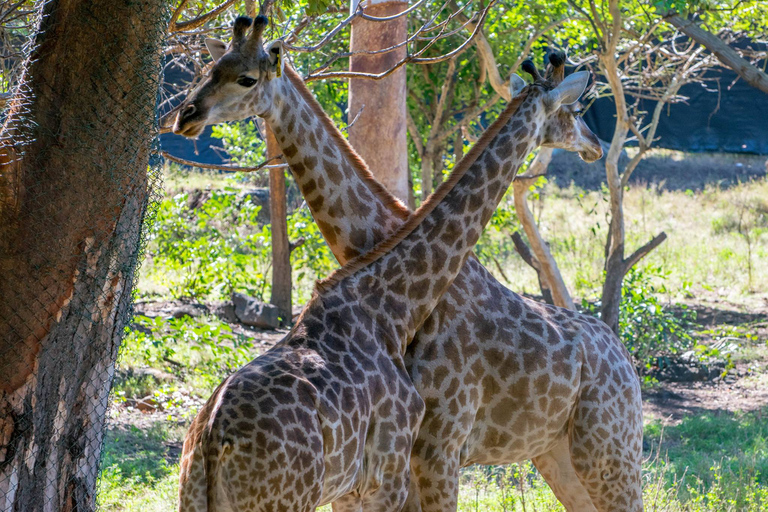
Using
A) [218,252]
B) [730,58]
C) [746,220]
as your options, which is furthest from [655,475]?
[746,220]

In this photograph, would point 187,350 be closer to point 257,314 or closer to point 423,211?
point 257,314

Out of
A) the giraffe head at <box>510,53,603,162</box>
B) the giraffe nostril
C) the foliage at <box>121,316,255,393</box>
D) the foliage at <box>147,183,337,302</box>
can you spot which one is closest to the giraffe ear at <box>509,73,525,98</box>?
the giraffe head at <box>510,53,603,162</box>

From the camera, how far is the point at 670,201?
1642cm

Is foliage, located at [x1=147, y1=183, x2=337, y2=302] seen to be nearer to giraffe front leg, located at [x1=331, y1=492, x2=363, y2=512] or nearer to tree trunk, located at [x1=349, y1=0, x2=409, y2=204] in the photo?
tree trunk, located at [x1=349, y1=0, x2=409, y2=204]

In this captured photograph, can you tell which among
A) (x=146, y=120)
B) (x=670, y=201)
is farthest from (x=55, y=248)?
(x=670, y=201)

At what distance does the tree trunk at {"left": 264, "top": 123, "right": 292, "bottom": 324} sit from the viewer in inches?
364

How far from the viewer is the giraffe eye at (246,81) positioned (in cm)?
312

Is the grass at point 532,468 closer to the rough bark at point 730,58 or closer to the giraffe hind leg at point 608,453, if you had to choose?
the giraffe hind leg at point 608,453

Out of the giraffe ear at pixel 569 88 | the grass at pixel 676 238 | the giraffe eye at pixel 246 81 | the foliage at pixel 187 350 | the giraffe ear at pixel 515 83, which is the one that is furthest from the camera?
the grass at pixel 676 238

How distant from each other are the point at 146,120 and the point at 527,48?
5.91 m

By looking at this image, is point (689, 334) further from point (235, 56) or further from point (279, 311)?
point (235, 56)

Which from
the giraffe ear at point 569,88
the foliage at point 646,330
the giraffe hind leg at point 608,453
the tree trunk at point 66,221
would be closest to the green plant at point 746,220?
the foliage at point 646,330

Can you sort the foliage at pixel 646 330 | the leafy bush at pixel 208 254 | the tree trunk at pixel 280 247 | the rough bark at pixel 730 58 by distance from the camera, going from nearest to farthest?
the rough bark at pixel 730 58 → the foliage at pixel 646 330 → the tree trunk at pixel 280 247 → the leafy bush at pixel 208 254

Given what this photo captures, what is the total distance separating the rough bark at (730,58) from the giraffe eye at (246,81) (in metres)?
4.89
